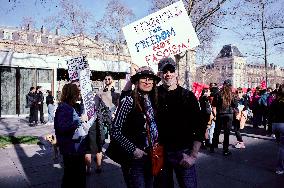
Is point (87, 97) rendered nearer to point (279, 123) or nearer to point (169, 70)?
point (169, 70)

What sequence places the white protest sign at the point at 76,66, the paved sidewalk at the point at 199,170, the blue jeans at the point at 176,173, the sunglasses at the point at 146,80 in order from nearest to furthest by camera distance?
the sunglasses at the point at 146,80, the blue jeans at the point at 176,173, the paved sidewalk at the point at 199,170, the white protest sign at the point at 76,66

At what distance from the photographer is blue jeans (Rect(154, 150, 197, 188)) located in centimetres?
329

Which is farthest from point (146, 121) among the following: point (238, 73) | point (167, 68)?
point (238, 73)

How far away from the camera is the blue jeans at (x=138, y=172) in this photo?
118 inches

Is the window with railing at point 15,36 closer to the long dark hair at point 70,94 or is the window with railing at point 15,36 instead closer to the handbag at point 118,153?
the long dark hair at point 70,94

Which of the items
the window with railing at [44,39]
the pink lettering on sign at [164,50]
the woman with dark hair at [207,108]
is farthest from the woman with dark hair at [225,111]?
the window with railing at [44,39]

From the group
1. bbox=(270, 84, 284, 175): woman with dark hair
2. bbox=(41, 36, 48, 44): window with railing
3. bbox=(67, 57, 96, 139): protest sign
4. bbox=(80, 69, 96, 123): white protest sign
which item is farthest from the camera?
bbox=(41, 36, 48, 44): window with railing

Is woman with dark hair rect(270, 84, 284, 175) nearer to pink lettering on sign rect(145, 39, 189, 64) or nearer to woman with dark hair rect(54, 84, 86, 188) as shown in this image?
pink lettering on sign rect(145, 39, 189, 64)

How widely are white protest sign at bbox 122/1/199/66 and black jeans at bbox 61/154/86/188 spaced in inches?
67.6

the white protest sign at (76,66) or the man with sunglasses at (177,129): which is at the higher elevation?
the white protest sign at (76,66)

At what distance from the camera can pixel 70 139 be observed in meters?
4.13

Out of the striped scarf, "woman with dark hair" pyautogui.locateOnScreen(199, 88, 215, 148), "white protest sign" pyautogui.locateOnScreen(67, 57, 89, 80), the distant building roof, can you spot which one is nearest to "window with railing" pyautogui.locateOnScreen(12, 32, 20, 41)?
"woman with dark hair" pyautogui.locateOnScreen(199, 88, 215, 148)

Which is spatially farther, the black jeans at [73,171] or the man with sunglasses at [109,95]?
the man with sunglasses at [109,95]

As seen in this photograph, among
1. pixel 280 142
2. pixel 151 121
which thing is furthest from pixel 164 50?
pixel 280 142
